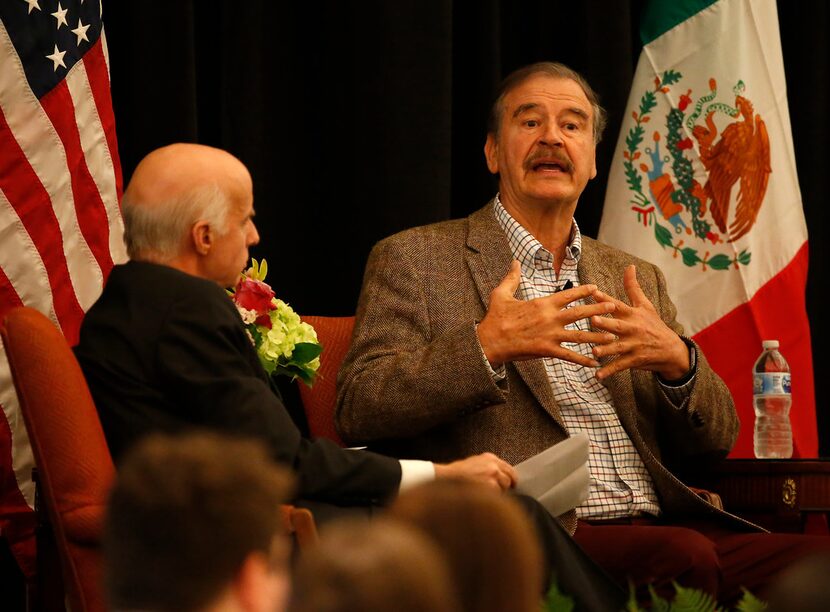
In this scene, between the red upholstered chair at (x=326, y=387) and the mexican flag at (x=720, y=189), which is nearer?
Result: the red upholstered chair at (x=326, y=387)

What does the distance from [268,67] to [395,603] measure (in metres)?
3.17

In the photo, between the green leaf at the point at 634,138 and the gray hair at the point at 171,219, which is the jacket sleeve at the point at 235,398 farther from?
the green leaf at the point at 634,138

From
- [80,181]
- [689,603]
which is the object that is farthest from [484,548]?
[80,181]

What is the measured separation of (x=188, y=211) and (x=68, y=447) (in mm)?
453

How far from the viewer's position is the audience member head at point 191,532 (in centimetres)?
107

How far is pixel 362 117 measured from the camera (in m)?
3.89

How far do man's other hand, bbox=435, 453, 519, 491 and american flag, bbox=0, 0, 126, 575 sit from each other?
3.73ft

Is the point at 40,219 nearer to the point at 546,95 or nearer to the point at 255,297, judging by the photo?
the point at 255,297

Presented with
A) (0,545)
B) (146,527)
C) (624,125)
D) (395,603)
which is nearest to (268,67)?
(624,125)

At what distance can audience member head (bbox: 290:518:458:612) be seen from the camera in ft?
2.74

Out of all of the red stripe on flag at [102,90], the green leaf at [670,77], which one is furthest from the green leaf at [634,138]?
the red stripe on flag at [102,90]

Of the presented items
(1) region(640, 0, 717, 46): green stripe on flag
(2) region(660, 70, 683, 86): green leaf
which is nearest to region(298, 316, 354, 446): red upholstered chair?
(2) region(660, 70, 683, 86): green leaf

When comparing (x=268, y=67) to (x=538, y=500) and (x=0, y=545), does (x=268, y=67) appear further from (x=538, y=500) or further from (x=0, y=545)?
(x=538, y=500)

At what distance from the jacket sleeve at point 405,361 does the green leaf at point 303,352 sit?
11 centimetres
